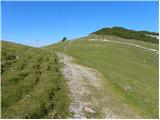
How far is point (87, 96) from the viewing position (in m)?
27.0

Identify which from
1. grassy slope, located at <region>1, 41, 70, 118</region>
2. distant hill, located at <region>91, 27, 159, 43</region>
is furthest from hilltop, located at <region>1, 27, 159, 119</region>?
distant hill, located at <region>91, 27, 159, 43</region>

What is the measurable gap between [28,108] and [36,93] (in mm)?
3474

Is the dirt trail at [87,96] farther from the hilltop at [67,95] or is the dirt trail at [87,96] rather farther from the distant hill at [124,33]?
the distant hill at [124,33]

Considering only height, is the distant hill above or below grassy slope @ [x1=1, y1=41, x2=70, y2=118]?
above

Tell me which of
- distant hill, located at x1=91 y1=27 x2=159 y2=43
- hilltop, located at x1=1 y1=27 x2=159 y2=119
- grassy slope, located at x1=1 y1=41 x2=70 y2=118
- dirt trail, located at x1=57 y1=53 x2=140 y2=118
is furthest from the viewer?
distant hill, located at x1=91 y1=27 x2=159 y2=43

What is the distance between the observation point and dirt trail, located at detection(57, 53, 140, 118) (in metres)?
22.9

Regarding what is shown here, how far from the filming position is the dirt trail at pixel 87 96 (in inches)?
902

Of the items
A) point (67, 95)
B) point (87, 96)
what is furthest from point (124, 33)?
point (67, 95)

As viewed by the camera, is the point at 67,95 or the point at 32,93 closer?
the point at 32,93

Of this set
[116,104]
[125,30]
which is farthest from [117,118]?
[125,30]

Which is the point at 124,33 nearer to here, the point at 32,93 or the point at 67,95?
the point at 67,95

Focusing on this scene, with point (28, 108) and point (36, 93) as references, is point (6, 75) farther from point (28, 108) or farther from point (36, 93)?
point (28, 108)

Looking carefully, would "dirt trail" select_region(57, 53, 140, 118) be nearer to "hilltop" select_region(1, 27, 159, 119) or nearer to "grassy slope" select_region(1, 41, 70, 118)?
"hilltop" select_region(1, 27, 159, 119)

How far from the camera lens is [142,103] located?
92.2 ft
